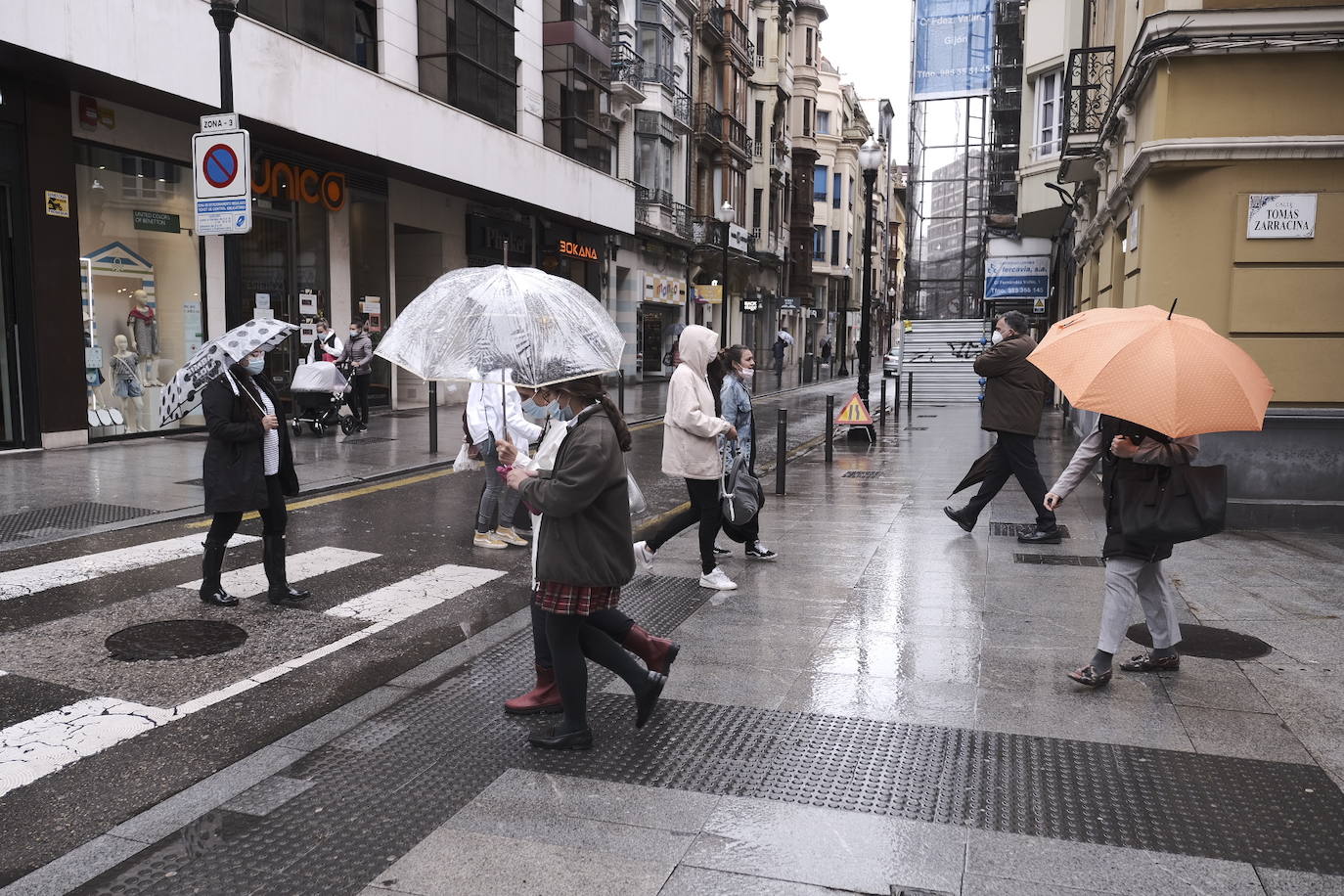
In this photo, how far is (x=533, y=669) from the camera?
18.0 ft

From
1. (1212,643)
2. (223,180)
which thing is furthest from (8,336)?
(1212,643)

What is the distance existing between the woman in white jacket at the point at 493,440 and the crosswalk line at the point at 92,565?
6.41ft

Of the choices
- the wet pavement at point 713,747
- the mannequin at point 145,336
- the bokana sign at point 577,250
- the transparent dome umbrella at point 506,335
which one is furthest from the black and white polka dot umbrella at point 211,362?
the bokana sign at point 577,250

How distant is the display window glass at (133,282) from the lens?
14.3 meters

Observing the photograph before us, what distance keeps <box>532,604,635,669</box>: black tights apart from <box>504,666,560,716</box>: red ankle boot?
62 mm

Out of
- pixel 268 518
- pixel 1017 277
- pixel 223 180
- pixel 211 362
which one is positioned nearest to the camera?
pixel 211 362

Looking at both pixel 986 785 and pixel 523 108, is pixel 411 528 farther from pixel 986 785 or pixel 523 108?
pixel 523 108

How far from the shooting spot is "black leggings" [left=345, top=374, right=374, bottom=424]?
1700cm

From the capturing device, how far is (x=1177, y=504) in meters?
4.85

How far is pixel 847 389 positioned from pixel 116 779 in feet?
108

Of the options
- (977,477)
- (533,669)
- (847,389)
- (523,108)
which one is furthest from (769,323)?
(533,669)

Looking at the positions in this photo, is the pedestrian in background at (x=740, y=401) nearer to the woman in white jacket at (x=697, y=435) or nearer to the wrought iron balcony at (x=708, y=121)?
the woman in white jacket at (x=697, y=435)

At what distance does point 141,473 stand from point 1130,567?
10437mm

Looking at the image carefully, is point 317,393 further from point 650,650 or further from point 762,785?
point 762,785
